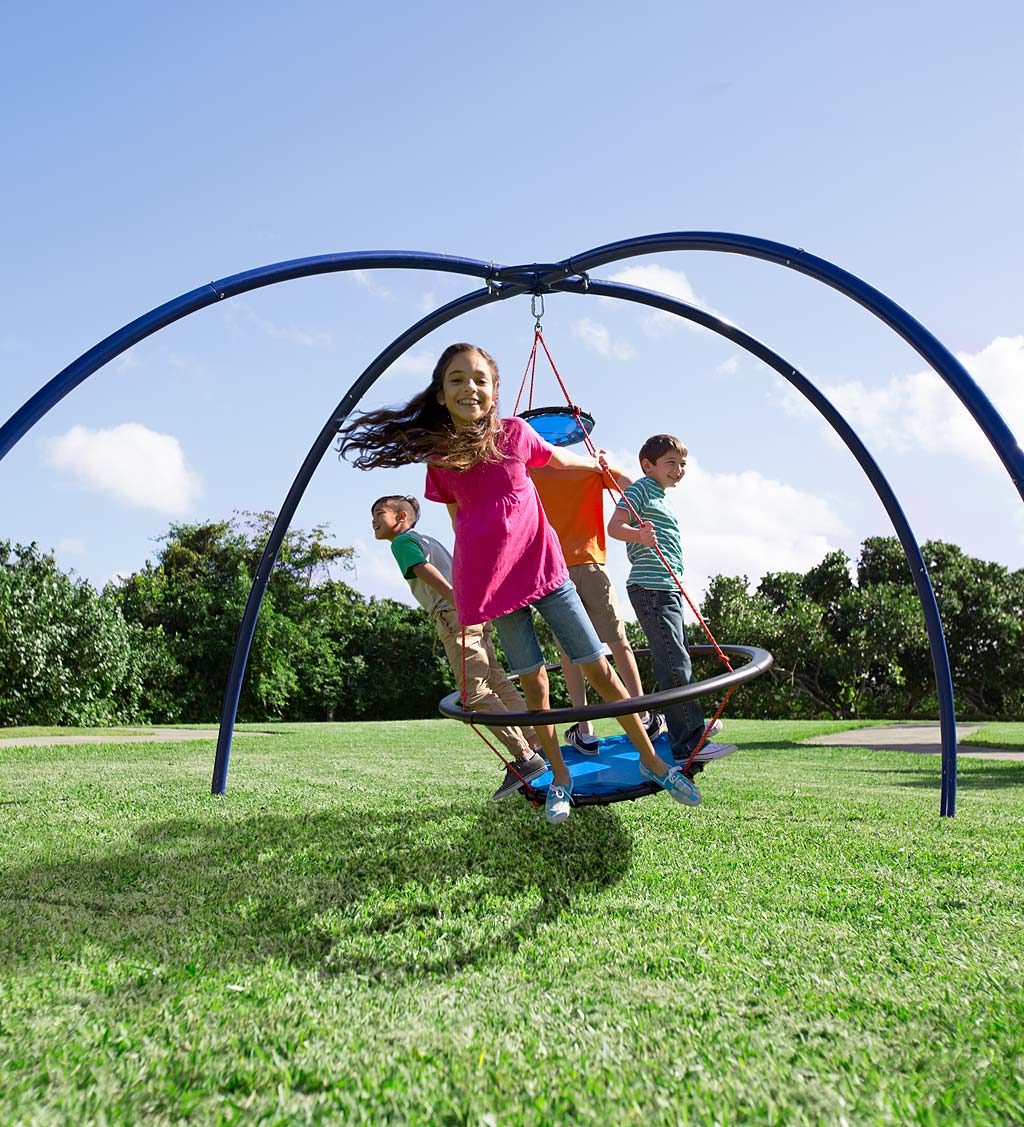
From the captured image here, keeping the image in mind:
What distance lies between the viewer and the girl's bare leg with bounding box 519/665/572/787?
3422mm

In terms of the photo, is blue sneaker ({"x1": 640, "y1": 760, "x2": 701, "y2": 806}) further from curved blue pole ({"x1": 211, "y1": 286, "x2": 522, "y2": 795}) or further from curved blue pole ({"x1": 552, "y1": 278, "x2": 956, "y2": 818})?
curved blue pole ({"x1": 211, "y1": 286, "x2": 522, "y2": 795})

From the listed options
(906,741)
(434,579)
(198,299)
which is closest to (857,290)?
(434,579)

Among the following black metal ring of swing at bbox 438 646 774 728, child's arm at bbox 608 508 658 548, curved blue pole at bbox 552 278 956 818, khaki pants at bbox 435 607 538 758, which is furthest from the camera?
curved blue pole at bbox 552 278 956 818

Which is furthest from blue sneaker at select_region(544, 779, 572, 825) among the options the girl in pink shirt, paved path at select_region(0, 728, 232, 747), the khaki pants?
paved path at select_region(0, 728, 232, 747)

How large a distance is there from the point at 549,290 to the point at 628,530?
1630 millimetres

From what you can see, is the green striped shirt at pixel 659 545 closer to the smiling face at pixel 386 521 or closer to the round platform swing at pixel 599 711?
the round platform swing at pixel 599 711

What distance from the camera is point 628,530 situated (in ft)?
13.0

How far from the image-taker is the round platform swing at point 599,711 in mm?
2869

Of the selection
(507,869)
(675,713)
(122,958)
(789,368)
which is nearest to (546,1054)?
(122,958)

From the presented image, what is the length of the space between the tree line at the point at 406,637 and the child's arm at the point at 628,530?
1571 cm

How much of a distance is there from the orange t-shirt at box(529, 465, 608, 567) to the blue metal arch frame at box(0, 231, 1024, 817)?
122cm

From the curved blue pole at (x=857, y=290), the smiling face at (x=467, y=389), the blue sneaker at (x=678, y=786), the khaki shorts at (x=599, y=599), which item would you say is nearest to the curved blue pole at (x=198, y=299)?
the curved blue pole at (x=857, y=290)

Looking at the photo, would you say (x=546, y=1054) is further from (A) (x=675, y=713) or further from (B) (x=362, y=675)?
(B) (x=362, y=675)

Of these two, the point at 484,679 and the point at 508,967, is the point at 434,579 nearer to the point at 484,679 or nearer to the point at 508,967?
the point at 484,679
